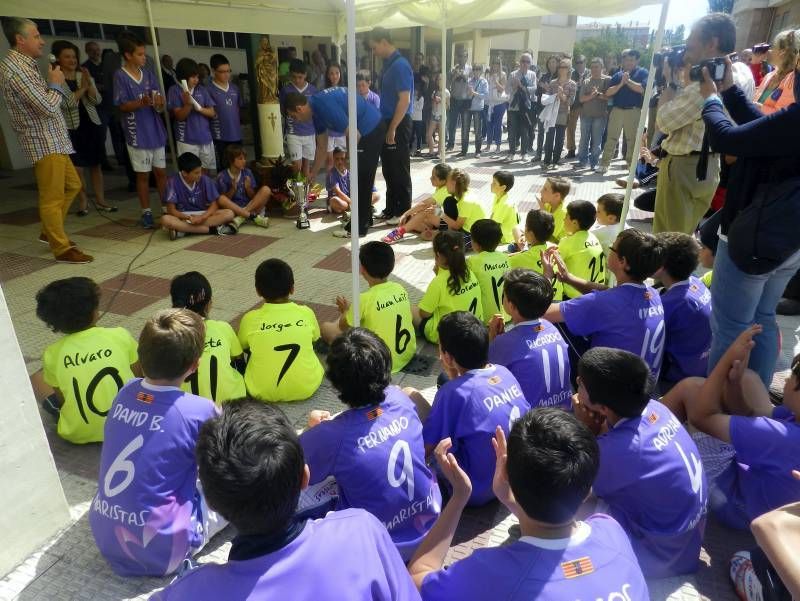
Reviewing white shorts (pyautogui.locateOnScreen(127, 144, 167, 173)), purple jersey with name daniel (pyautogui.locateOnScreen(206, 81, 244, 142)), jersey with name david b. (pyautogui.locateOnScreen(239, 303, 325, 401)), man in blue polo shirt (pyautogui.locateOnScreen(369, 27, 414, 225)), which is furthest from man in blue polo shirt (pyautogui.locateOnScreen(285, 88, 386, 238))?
jersey with name david b. (pyautogui.locateOnScreen(239, 303, 325, 401))

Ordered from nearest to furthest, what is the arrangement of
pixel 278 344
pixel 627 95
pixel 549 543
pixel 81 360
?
1. pixel 549 543
2. pixel 81 360
3. pixel 278 344
4. pixel 627 95

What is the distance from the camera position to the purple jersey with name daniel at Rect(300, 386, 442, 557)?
1.78m

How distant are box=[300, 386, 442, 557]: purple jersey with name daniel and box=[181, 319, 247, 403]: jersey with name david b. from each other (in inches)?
33.3

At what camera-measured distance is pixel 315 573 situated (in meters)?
1.07

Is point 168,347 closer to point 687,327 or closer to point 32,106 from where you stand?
point 687,327

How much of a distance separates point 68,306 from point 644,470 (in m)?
2.43

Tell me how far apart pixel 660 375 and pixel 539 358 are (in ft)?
3.63

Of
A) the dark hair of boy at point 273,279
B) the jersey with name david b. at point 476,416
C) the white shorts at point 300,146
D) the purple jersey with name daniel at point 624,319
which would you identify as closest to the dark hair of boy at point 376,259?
the dark hair of boy at point 273,279

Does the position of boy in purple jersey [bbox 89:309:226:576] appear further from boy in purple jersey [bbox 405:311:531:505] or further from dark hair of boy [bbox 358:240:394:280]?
dark hair of boy [bbox 358:240:394:280]

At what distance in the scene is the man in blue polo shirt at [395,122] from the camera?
18.6 ft

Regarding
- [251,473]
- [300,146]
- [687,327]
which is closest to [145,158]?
[300,146]

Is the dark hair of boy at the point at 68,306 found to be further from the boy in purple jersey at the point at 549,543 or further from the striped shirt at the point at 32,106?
the striped shirt at the point at 32,106

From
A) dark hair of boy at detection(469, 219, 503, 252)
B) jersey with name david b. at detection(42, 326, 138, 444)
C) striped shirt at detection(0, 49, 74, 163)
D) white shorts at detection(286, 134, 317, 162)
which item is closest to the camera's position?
jersey with name david b. at detection(42, 326, 138, 444)

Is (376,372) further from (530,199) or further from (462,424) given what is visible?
(530,199)
